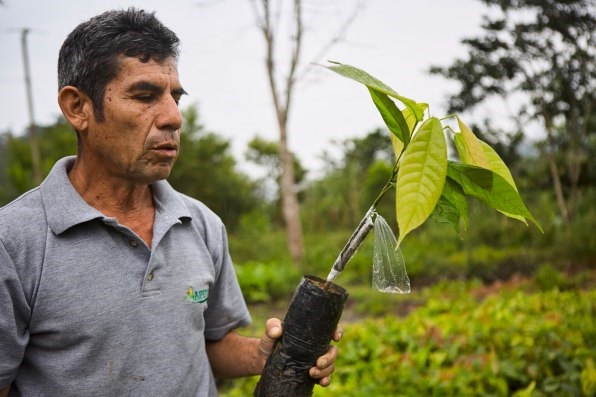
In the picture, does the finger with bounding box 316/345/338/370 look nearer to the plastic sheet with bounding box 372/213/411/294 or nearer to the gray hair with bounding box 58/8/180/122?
the plastic sheet with bounding box 372/213/411/294

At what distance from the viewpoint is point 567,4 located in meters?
9.43

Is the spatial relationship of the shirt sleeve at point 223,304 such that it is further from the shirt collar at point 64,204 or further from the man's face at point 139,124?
the man's face at point 139,124

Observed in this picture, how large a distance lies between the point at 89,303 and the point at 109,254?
12cm

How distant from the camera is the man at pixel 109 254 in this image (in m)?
1.20

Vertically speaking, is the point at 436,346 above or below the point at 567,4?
below

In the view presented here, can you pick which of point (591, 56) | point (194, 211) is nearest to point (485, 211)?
point (591, 56)


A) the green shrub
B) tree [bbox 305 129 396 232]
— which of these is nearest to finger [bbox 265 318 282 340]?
the green shrub

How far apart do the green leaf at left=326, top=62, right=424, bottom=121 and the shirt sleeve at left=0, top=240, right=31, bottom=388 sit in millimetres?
762

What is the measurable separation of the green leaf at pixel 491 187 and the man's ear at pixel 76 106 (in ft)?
2.73

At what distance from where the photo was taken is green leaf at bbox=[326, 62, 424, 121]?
0.97 metres

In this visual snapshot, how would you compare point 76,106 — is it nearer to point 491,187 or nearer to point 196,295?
point 196,295

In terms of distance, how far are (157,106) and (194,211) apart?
14.7 inches

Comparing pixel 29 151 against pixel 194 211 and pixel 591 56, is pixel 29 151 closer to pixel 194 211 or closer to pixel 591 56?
pixel 591 56

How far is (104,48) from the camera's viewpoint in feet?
4.15
